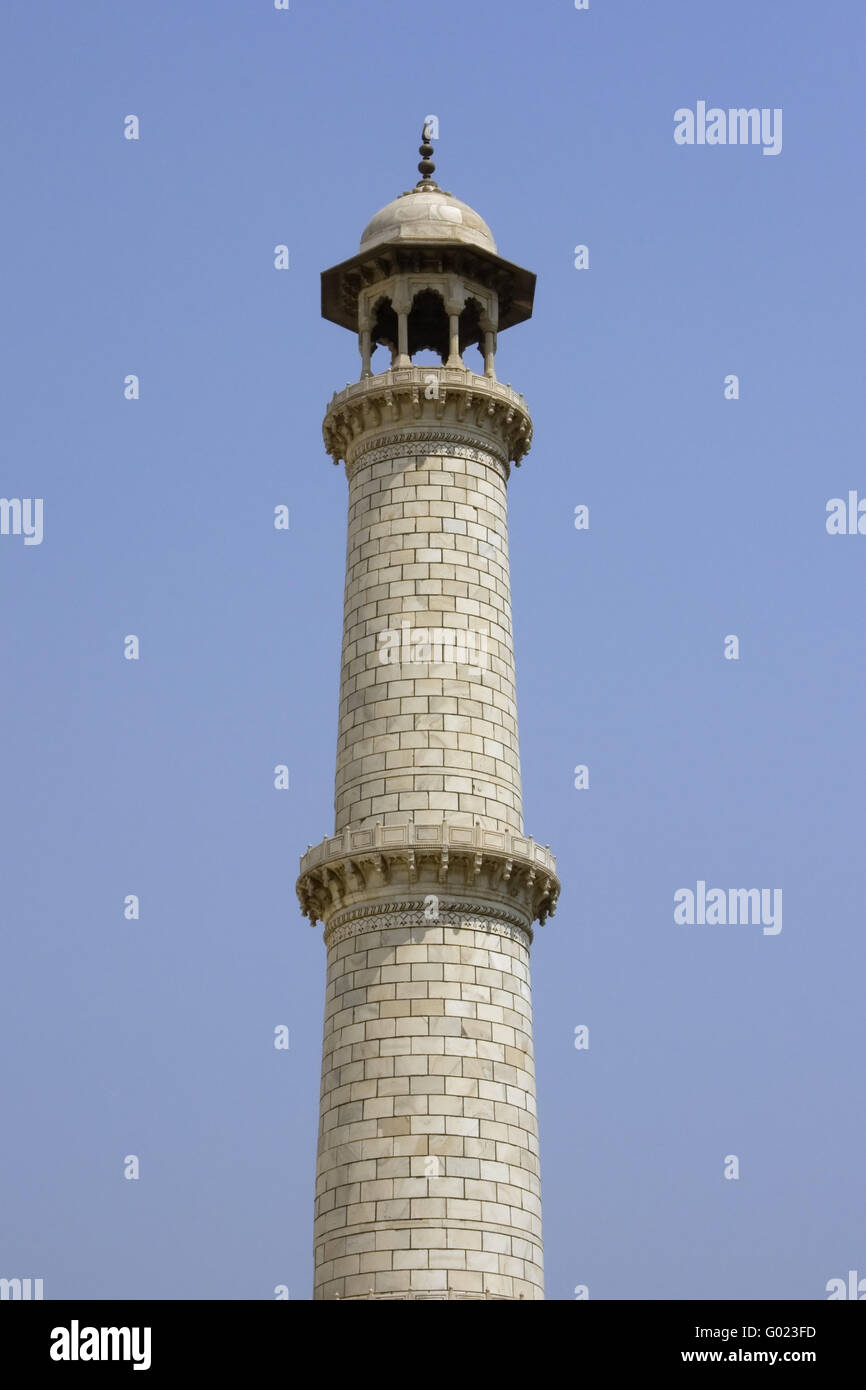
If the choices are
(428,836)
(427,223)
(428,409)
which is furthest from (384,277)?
(428,836)

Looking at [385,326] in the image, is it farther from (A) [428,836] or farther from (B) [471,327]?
(A) [428,836]

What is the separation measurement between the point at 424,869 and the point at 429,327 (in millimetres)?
14325

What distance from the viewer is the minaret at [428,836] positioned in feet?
129

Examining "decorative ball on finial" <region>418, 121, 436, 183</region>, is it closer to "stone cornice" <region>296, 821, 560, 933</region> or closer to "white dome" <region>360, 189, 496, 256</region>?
"white dome" <region>360, 189, 496, 256</region>

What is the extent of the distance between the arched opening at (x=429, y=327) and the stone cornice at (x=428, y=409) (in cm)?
317

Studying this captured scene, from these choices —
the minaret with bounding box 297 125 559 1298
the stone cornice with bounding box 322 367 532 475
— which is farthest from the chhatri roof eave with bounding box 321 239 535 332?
the stone cornice with bounding box 322 367 532 475

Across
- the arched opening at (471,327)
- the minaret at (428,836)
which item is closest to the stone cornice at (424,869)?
the minaret at (428,836)

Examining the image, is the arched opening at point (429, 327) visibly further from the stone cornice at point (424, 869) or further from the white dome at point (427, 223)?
the stone cornice at point (424, 869)

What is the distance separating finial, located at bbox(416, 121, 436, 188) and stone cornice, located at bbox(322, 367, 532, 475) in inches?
227

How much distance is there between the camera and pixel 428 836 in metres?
41.5
